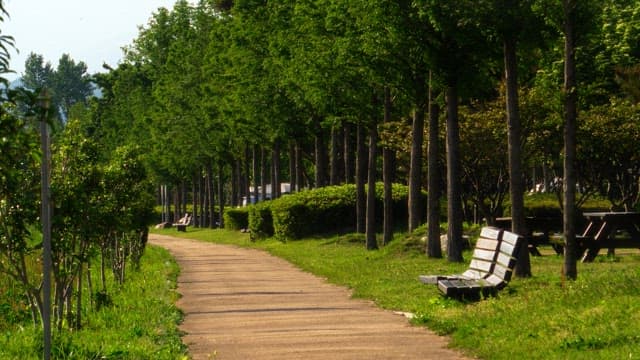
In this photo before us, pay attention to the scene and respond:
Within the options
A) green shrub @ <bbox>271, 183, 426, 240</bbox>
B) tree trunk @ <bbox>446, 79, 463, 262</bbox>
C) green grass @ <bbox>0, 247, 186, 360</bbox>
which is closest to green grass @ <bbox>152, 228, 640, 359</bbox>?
tree trunk @ <bbox>446, 79, 463, 262</bbox>

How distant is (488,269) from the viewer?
18.6m

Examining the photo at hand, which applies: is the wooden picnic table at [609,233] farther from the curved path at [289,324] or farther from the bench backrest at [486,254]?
the bench backrest at [486,254]

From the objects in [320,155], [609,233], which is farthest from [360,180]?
[609,233]

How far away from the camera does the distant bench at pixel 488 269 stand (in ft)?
57.1

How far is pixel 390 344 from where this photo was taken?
14.5 metres

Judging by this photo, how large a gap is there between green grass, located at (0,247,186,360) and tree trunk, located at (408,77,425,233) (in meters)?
8.63

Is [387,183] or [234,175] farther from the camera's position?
[234,175]

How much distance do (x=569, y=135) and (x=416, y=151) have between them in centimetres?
1432

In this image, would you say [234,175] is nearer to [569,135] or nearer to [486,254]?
[486,254]

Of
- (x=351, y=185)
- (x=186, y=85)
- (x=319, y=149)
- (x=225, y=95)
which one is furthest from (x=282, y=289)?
(x=186, y=85)

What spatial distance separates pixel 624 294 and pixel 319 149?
37923 mm

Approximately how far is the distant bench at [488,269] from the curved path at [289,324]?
90 centimetres

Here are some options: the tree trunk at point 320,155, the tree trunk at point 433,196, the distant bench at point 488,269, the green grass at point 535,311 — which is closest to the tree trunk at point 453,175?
the tree trunk at point 433,196

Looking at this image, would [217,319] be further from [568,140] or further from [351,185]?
[351,185]
